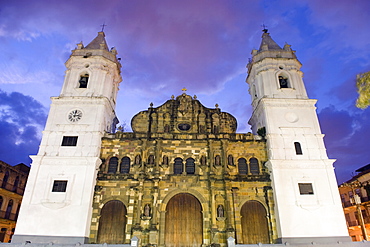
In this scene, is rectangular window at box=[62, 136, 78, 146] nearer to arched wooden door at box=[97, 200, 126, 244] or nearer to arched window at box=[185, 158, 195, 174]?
arched wooden door at box=[97, 200, 126, 244]

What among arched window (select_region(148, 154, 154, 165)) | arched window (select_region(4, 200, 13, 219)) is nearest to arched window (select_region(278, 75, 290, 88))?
arched window (select_region(148, 154, 154, 165))

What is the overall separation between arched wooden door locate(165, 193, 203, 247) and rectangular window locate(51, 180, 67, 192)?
881cm

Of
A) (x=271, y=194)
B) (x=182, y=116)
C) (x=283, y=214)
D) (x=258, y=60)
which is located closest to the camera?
(x=283, y=214)

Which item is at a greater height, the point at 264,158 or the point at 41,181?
the point at 264,158

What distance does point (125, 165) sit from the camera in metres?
25.4

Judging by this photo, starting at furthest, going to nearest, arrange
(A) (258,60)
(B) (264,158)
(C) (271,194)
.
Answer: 1. (A) (258,60)
2. (B) (264,158)
3. (C) (271,194)

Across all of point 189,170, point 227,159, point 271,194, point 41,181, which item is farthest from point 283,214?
point 41,181

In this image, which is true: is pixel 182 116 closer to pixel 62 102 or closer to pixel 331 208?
pixel 62 102

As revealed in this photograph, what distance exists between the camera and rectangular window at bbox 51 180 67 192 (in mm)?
23062

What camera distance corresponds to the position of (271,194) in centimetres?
2412

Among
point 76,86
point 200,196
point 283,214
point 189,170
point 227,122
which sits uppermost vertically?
point 76,86

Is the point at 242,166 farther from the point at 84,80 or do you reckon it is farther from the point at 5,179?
the point at 5,179

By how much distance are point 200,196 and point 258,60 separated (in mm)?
16470

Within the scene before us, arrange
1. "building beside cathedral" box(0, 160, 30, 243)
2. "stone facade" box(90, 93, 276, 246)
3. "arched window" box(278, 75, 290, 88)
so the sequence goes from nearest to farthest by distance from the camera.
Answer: "stone facade" box(90, 93, 276, 246) → "arched window" box(278, 75, 290, 88) → "building beside cathedral" box(0, 160, 30, 243)
